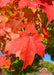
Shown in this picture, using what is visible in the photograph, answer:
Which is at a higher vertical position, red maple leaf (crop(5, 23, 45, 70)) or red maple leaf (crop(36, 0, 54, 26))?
red maple leaf (crop(36, 0, 54, 26))

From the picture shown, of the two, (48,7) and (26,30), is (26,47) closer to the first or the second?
(26,30)

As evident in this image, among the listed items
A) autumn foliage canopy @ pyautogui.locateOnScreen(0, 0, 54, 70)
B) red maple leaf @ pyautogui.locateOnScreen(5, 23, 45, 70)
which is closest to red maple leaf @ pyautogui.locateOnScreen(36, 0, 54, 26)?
autumn foliage canopy @ pyautogui.locateOnScreen(0, 0, 54, 70)

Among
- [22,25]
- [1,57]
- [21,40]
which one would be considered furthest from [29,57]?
[1,57]

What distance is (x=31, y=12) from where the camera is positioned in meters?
1.23

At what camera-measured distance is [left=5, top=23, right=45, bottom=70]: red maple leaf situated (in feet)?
3.27

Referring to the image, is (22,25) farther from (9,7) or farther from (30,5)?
(9,7)

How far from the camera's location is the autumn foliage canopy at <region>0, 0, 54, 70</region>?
3.32ft

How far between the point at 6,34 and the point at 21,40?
29cm

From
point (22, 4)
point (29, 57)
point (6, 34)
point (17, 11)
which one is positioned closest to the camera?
point (29, 57)

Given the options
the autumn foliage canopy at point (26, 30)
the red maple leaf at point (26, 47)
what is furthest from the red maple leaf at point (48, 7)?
the red maple leaf at point (26, 47)

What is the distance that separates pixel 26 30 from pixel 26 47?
19 cm

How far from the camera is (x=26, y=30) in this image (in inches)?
46.0

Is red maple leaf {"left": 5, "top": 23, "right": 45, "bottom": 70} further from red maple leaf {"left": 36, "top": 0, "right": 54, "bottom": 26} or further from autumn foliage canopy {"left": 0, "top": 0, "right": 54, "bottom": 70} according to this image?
red maple leaf {"left": 36, "top": 0, "right": 54, "bottom": 26}

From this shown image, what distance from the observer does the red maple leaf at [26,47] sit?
998 mm
